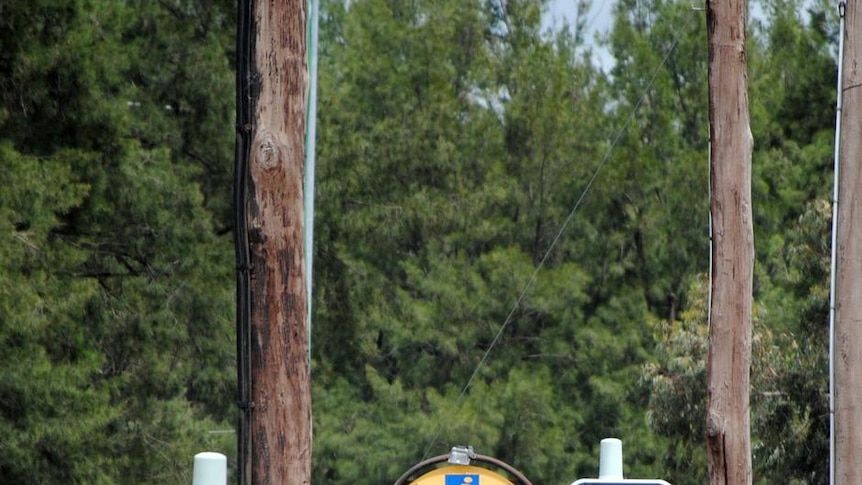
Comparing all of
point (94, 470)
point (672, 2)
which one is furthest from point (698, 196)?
point (94, 470)

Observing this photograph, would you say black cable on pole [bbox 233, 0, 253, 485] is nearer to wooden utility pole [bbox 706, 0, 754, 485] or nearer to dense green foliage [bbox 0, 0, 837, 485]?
wooden utility pole [bbox 706, 0, 754, 485]

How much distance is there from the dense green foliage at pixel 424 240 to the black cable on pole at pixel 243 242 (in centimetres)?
953

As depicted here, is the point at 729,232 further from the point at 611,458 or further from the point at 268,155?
the point at 268,155

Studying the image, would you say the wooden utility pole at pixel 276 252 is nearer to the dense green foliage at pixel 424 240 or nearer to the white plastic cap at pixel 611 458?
the white plastic cap at pixel 611 458

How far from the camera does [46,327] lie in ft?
56.9

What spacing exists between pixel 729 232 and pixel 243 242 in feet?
10.6

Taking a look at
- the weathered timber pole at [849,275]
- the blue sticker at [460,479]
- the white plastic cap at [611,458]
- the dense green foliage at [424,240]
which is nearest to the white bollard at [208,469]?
the blue sticker at [460,479]

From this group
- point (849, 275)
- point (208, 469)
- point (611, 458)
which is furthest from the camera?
point (849, 275)

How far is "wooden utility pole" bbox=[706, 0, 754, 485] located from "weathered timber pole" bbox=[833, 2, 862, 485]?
2.47 ft

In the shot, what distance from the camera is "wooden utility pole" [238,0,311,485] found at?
23.4 feet

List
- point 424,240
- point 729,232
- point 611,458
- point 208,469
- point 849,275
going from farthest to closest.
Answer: point 424,240 < point 849,275 < point 729,232 < point 611,458 < point 208,469

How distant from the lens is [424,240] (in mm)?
31750

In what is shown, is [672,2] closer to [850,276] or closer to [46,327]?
[46,327]

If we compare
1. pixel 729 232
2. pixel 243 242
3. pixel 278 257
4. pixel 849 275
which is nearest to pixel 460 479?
pixel 278 257
